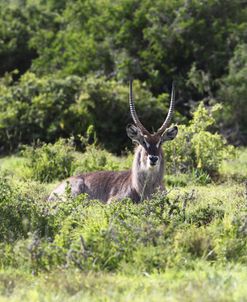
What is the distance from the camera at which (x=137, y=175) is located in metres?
9.59

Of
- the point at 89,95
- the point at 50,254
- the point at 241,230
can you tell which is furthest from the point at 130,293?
the point at 89,95

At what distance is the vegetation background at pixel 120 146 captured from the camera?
240 inches

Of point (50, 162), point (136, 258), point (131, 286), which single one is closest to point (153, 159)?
point (136, 258)

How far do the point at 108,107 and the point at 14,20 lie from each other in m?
5.55

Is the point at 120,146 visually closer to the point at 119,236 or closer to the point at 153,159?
the point at 153,159

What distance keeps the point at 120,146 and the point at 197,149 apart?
13.0 feet

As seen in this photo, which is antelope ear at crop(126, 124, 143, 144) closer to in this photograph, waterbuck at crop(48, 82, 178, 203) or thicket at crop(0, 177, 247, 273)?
waterbuck at crop(48, 82, 178, 203)

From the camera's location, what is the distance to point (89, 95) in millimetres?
15656

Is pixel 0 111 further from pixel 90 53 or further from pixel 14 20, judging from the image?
pixel 14 20

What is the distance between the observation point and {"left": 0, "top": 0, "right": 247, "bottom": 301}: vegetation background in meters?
6.11

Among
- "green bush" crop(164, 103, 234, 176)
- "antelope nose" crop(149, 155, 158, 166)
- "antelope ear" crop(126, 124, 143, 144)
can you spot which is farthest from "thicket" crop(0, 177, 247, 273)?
"green bush" crop(164, 103, 234, 176)

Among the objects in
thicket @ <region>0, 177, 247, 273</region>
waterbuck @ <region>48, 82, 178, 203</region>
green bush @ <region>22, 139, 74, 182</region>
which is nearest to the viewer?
thicket @ <region>0, 177, 247, 273</region>

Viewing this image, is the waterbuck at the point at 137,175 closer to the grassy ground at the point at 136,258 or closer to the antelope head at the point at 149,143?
the antelope head at the point at 149,143

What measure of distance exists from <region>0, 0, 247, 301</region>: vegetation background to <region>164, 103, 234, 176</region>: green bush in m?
0.02
